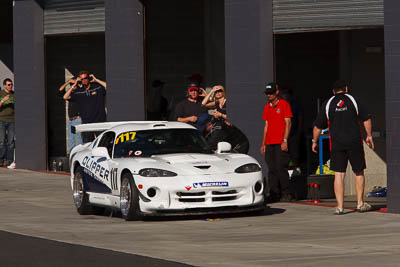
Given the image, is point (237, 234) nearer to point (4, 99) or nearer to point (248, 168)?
point (248, 168)

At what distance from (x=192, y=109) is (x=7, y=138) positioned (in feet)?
23.8

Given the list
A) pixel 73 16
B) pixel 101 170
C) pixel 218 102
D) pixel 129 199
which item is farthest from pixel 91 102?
pixel 129 199

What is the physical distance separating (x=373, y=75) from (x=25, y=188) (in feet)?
21.3

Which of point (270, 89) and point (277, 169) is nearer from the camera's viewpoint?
point (270, 89)

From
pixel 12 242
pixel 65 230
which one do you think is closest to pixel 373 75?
pixel 65 230

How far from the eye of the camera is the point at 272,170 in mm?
16172

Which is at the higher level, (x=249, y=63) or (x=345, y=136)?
(x=249, y=63)

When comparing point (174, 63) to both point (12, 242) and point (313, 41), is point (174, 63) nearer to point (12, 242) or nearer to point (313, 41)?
point (313, 41)

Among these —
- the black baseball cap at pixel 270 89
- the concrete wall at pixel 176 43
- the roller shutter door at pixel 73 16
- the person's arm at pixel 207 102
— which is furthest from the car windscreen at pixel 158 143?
the concrete wall at pixel 176 43

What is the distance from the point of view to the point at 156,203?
13.6 metres

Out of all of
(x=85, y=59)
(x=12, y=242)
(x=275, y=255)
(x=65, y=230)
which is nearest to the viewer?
(x=275, y=255)

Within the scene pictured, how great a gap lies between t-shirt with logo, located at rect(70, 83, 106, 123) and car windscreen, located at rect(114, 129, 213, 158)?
6113mm

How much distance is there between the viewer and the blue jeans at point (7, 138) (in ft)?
78.8

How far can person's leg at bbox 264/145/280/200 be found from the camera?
16141mm
